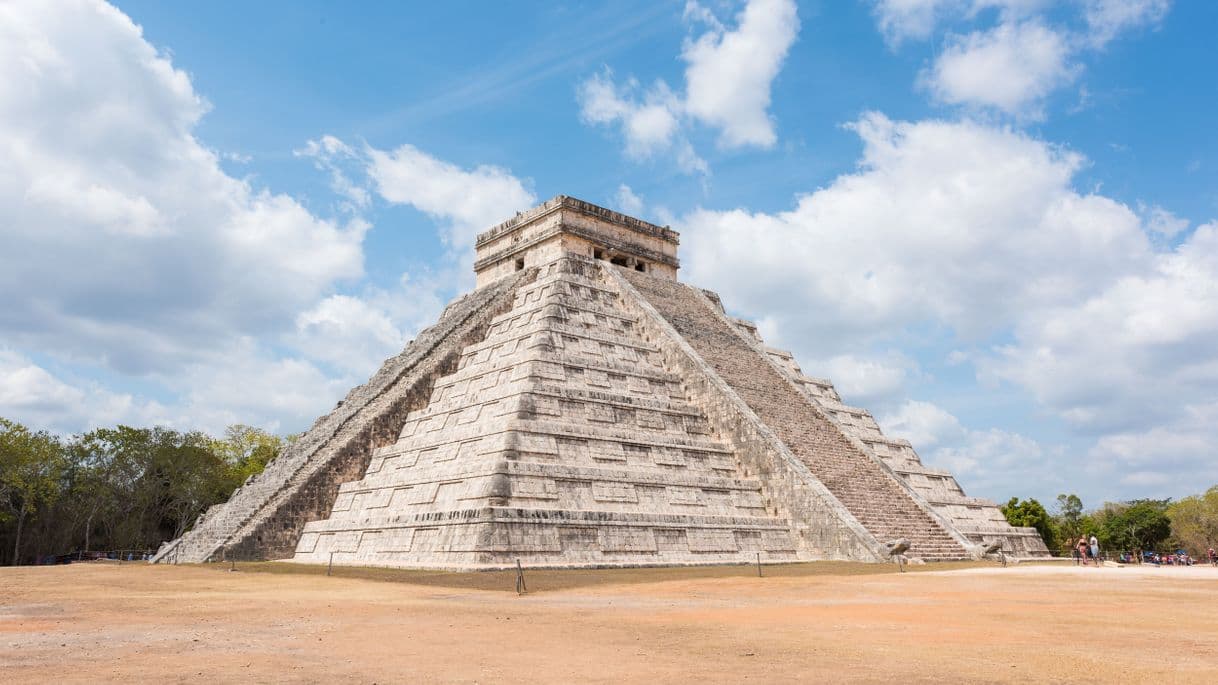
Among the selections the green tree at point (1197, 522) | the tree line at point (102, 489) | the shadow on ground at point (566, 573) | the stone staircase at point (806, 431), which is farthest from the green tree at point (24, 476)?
the green tree at point (1197, 522)

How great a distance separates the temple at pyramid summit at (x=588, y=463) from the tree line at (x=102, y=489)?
54.4ft

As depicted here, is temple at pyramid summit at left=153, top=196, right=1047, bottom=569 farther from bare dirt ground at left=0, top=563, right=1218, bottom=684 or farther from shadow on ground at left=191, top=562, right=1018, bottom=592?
bare dirt ground at left=0, top=563, right=1218, bottom=684

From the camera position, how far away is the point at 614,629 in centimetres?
909

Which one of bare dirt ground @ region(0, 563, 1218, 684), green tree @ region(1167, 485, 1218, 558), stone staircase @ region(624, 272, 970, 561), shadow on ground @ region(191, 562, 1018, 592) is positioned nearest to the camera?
bare dirt ground @ region(0, 563, 1218, 684)

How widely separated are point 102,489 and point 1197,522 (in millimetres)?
62116

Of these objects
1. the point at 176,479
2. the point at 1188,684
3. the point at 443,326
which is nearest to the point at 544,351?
the point at 443,326

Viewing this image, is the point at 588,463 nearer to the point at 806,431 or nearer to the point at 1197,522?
the point at 806,431

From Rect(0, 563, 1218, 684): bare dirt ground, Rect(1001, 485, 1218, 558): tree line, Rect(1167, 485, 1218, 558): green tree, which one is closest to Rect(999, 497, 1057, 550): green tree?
Rect(1001, 485, 1218, 558): tree line

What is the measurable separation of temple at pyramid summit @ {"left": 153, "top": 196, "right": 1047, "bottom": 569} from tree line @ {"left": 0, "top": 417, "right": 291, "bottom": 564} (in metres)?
16.6

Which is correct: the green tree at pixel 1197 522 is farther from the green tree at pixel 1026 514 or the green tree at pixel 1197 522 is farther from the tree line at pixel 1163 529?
the green tree at pixel 1026 514

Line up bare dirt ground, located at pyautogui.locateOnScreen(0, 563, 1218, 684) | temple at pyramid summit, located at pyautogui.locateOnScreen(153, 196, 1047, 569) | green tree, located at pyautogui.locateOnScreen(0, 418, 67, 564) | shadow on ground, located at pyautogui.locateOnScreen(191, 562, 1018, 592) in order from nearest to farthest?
bare dirt ground, located at pyautogui.locateOnScreen(0, 563, 1218, 684), shadow on ground, located at pyautogui.locateOnScreen(191, 562, 1018, 592), temple at pyramid summit, located at pyautogui.locateOnScreen(153, 196, 1047, 569), green tree, located at pyautogui.locateOnScreen(0, 418, 67, 564)

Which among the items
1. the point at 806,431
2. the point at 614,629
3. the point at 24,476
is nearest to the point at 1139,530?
the point at 806,431

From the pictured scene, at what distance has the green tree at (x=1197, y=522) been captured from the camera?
5003 centimetres

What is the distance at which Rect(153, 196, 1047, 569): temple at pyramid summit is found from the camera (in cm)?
1859
